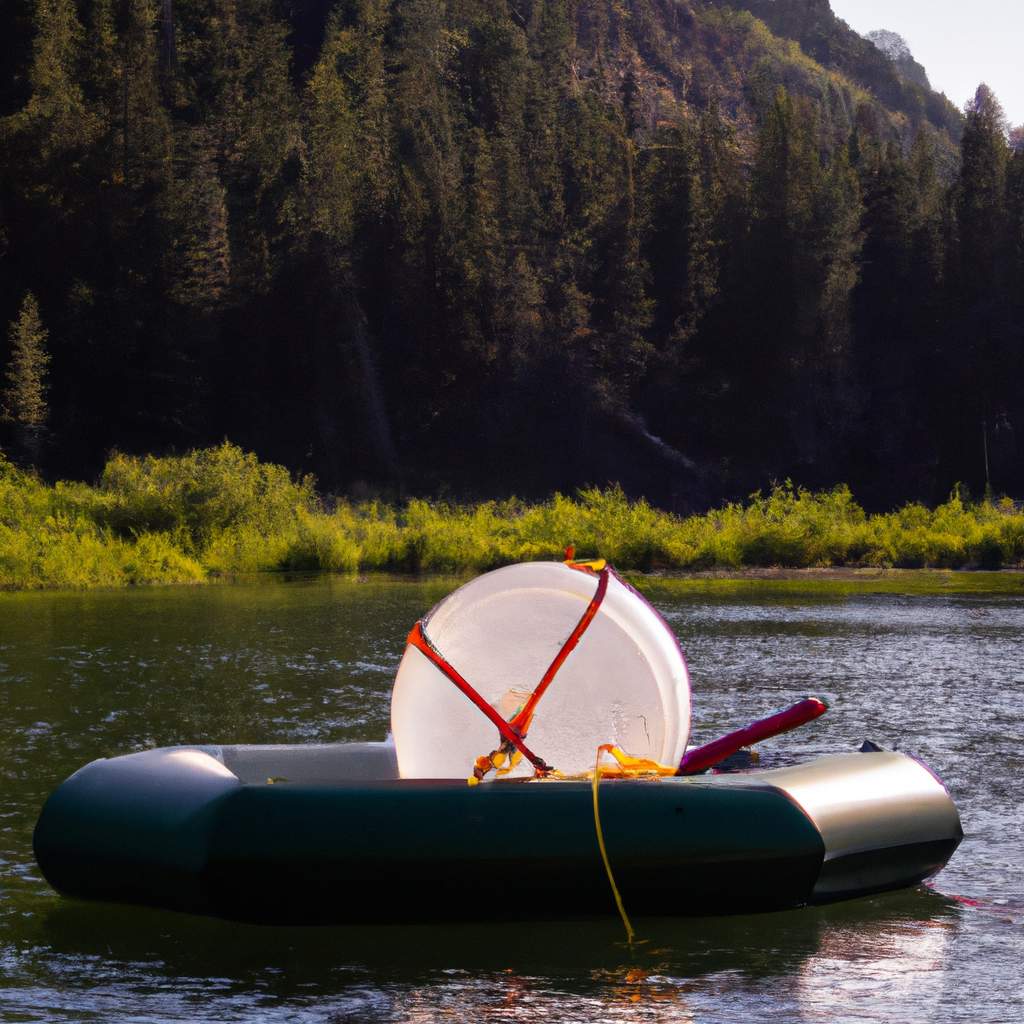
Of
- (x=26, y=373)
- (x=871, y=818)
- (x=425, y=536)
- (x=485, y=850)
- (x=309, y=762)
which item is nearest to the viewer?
(x=485, y=850)

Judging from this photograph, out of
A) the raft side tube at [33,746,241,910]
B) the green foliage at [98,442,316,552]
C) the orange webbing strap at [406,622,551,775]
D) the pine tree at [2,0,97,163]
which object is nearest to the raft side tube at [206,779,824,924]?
the raft side tube at [33,746,241,910]

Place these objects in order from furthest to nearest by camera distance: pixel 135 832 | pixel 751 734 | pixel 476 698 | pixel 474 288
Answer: pixel 474 288 < pixel 751 734 < pixel 476 698 < pixel 135 832

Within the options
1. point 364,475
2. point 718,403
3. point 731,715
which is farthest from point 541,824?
point 718,403

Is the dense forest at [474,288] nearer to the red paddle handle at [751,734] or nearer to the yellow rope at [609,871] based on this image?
the red paddle handle at [751,734]

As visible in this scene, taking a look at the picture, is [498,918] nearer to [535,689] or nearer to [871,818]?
[535,689]

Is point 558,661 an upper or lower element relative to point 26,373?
lower

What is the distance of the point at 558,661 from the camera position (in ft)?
25.3

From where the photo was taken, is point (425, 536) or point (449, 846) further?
point (425, 536)

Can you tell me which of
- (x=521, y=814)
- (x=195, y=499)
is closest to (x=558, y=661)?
(x=521, y=814)

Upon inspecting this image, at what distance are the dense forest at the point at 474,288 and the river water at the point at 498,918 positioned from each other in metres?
26.5

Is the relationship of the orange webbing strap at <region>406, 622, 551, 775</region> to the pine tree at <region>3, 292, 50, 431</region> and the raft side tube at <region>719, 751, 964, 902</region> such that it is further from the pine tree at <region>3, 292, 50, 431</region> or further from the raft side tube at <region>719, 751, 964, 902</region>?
the pine tree at <region>3, 292, 50, 431</region>

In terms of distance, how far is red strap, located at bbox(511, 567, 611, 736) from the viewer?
7.59 meters

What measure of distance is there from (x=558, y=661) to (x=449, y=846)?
121 centimetres

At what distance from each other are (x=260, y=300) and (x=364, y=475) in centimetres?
587
